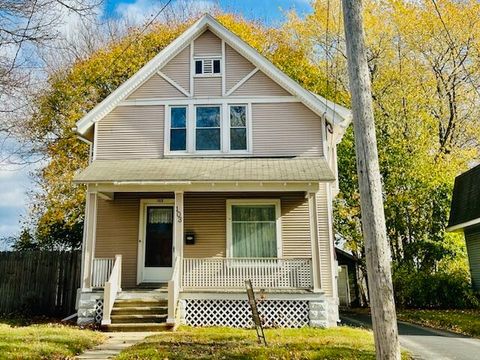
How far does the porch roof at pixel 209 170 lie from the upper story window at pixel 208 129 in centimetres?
52

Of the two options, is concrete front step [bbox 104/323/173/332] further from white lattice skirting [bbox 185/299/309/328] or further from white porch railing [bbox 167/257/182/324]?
white lattice skirting [bbox 185/299/309/328]

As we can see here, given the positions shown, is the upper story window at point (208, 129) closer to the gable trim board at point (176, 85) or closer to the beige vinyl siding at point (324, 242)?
the gable trim board at point (176, 85)

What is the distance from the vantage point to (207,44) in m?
14.3

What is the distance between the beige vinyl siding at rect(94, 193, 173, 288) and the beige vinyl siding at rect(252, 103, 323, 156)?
3.51 meters

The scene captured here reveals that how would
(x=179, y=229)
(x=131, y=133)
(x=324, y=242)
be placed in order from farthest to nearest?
(x=131, y=133), (x=324, y=242), (x=179, y=229)

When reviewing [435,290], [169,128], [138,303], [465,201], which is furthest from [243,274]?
[465,201]

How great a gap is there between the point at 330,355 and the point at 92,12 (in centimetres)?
683

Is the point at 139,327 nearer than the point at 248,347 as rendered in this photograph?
No

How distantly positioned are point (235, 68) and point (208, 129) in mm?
2274

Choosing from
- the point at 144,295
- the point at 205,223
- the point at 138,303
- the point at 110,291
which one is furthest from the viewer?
the point at 205,223

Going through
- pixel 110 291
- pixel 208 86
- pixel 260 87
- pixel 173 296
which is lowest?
pixel 173 296

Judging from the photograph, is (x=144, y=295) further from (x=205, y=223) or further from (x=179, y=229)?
(x=205, y=223)

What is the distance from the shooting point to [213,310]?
37.7 ft

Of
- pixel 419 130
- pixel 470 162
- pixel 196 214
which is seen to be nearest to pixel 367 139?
pixel 196 214
